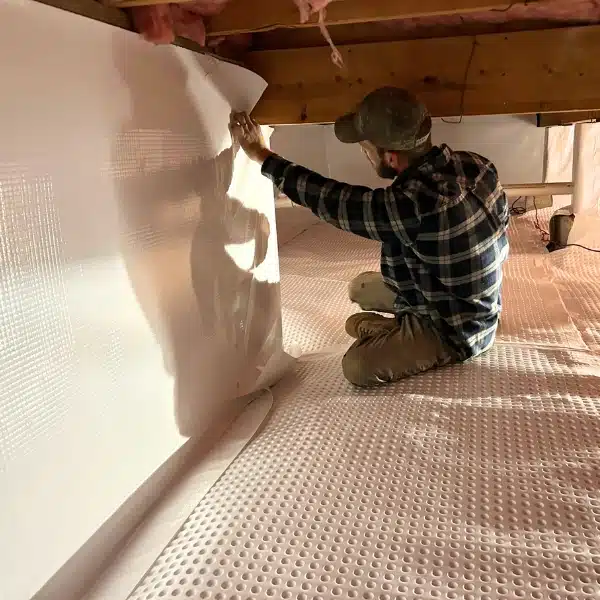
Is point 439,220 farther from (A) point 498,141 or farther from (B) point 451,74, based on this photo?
(A) point 498,141

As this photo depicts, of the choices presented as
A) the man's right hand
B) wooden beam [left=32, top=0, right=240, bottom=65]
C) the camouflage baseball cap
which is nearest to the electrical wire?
the camouflage baseball cap

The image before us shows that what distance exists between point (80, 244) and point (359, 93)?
872mm

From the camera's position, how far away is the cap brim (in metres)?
1.39

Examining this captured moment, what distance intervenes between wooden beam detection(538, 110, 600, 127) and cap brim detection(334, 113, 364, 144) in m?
1.22

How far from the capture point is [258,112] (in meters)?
1.56

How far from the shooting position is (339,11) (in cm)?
118

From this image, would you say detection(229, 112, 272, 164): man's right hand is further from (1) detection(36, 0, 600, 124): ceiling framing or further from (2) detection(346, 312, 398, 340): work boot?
(2) detection(346, 312, 398, 340): work boot

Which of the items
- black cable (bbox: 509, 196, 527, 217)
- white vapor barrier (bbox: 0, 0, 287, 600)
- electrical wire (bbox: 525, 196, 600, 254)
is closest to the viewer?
white vapor barrier (bbox: 0, 0, 287, 600)

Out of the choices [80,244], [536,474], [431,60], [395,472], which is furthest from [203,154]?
[536,474]

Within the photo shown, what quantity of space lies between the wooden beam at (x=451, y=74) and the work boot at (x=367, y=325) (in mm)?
541

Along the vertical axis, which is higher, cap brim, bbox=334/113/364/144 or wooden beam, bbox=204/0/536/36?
wooden beam, bbox=204/0/536/36

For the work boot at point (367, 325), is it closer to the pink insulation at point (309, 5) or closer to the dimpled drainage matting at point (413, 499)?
the dimpled drainage matting at point (413, 499)

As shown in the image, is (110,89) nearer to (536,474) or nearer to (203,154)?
(203,154)

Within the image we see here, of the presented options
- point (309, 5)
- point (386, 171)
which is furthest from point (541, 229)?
point (309, 5)
